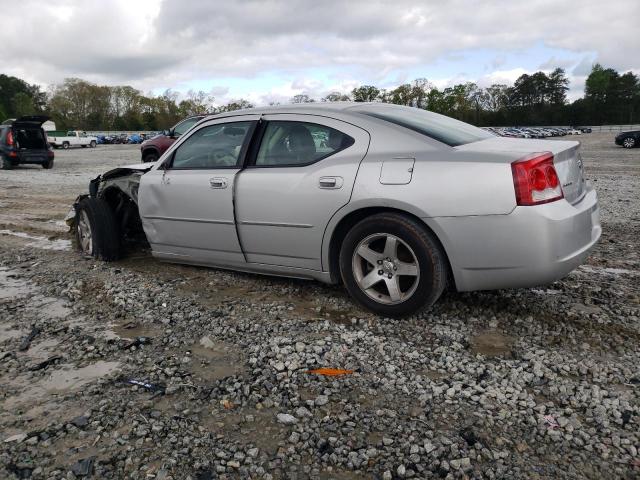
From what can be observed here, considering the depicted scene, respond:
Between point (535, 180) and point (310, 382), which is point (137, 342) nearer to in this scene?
point (310, 382)

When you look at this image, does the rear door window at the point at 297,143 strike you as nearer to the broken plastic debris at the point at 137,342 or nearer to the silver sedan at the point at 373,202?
the silver sedan at the point at 373,202

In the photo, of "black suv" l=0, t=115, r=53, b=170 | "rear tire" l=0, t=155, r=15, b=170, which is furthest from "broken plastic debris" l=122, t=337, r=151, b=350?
"rear tire" l=0, t=155, r=15, b=170

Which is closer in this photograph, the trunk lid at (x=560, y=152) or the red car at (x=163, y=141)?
the trunk lid at (x=560, y=152)

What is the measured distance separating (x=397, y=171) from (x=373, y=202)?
10.3 inches

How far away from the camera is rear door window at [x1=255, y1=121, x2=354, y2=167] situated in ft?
12.8

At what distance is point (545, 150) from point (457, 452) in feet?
6.74

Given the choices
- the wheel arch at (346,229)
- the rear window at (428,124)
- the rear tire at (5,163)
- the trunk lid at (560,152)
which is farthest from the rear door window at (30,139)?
the trunk lid at (560,152)

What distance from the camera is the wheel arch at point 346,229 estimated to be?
3469 millimetres

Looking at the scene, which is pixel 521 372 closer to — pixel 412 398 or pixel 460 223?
pixel 412 398

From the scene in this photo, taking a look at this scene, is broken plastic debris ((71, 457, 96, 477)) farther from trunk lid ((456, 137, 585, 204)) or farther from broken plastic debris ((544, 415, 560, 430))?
trunk lid ((456, 137, 585, 204))

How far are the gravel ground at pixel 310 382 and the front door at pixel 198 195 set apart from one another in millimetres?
362

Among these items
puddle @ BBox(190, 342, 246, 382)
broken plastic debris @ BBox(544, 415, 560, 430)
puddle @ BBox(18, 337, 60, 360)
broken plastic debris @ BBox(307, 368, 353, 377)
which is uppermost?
puddle @ BBox(18, 337, 60, 360)

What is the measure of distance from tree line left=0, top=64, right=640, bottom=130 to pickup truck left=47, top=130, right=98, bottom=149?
51.5m

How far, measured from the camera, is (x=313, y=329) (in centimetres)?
362
